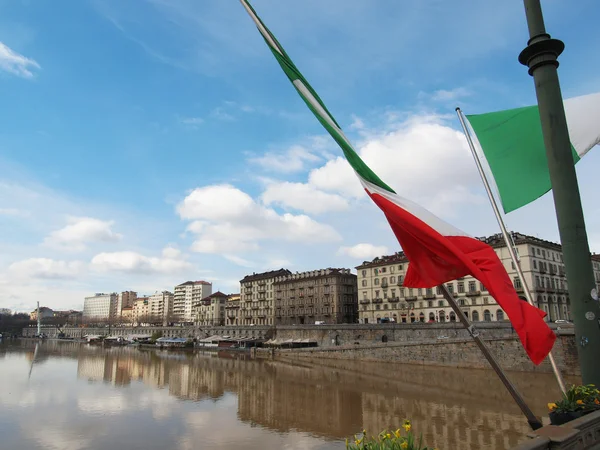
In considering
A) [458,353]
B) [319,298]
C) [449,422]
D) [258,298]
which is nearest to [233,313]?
[258,298]

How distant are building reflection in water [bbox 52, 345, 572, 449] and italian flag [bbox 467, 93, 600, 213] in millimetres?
16756

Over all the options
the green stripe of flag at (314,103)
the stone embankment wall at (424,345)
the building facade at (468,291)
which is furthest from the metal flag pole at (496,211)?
the building facade at (468,291)

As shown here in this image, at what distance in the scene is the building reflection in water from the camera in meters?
25.6

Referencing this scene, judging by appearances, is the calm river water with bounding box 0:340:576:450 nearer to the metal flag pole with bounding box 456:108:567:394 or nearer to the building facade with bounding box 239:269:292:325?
the metal flag pole with bounding box 456:108:567:394

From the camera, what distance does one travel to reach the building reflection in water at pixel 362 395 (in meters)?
25.6

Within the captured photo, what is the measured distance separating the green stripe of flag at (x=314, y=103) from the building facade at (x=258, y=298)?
11440 centimetres

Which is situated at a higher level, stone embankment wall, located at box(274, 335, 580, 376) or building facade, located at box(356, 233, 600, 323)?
building facade, located at box(356, 233, 600, 323)

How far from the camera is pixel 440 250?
24.6 feet

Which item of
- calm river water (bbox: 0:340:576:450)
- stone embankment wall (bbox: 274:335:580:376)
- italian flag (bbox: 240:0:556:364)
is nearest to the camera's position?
italian flag (bbox: 240:0:556:364)

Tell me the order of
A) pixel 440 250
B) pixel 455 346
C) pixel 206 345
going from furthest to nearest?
pixel 206 345
pixel 455 346
pixel 440 250

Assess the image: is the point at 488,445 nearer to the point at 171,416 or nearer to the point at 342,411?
the point at 342,411

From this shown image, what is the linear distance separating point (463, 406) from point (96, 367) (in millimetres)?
52448

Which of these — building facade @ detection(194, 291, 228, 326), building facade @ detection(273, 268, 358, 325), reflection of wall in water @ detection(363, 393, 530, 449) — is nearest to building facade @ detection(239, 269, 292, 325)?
building facade @ detection(273, 268, 358, 325)

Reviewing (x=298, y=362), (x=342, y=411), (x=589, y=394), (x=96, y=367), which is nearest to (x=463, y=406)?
(x=342, y=411)
